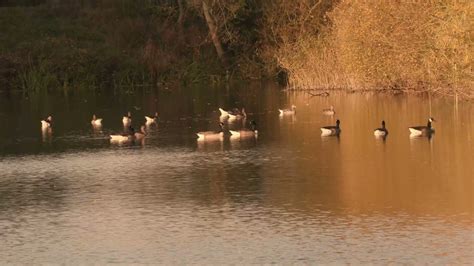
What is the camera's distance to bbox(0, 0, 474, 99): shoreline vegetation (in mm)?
42125

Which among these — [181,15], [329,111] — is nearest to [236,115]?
[329,111]

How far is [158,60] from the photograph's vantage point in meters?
Result: 66.2

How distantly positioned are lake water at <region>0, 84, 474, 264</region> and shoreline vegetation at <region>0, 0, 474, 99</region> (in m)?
3.39

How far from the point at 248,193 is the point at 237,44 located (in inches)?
1774

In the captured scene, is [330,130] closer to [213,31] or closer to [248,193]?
[248,193]

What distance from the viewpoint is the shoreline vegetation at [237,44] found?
42125 millimetres

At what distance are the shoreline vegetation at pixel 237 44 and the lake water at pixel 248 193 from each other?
11.1 ft

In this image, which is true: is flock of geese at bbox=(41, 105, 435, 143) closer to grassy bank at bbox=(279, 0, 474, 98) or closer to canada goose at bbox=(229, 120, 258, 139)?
canada goose at bbox=(229, 120, 258, 139)

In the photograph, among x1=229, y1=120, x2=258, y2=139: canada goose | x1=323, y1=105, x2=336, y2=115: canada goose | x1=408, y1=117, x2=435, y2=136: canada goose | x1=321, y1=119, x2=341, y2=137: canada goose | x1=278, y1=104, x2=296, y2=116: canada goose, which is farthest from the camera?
x1=278, y1=104, x2=296, y2=116: canada goose

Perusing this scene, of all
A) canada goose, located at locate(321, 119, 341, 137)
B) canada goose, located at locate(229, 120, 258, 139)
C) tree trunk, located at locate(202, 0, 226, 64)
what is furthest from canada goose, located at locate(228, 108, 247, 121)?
tree trunk, located at locate(202, 0, 226, 64)

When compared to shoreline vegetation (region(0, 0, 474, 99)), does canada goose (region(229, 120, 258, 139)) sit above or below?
below

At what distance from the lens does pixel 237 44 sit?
68062 millimetres

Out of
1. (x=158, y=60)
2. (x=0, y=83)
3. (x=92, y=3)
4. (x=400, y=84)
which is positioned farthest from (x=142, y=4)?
(x=400, y=84)

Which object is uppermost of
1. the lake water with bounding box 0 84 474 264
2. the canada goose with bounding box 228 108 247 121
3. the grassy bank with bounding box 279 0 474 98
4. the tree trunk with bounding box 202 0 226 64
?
the tree trunk with bounding box 202 0 226 64
